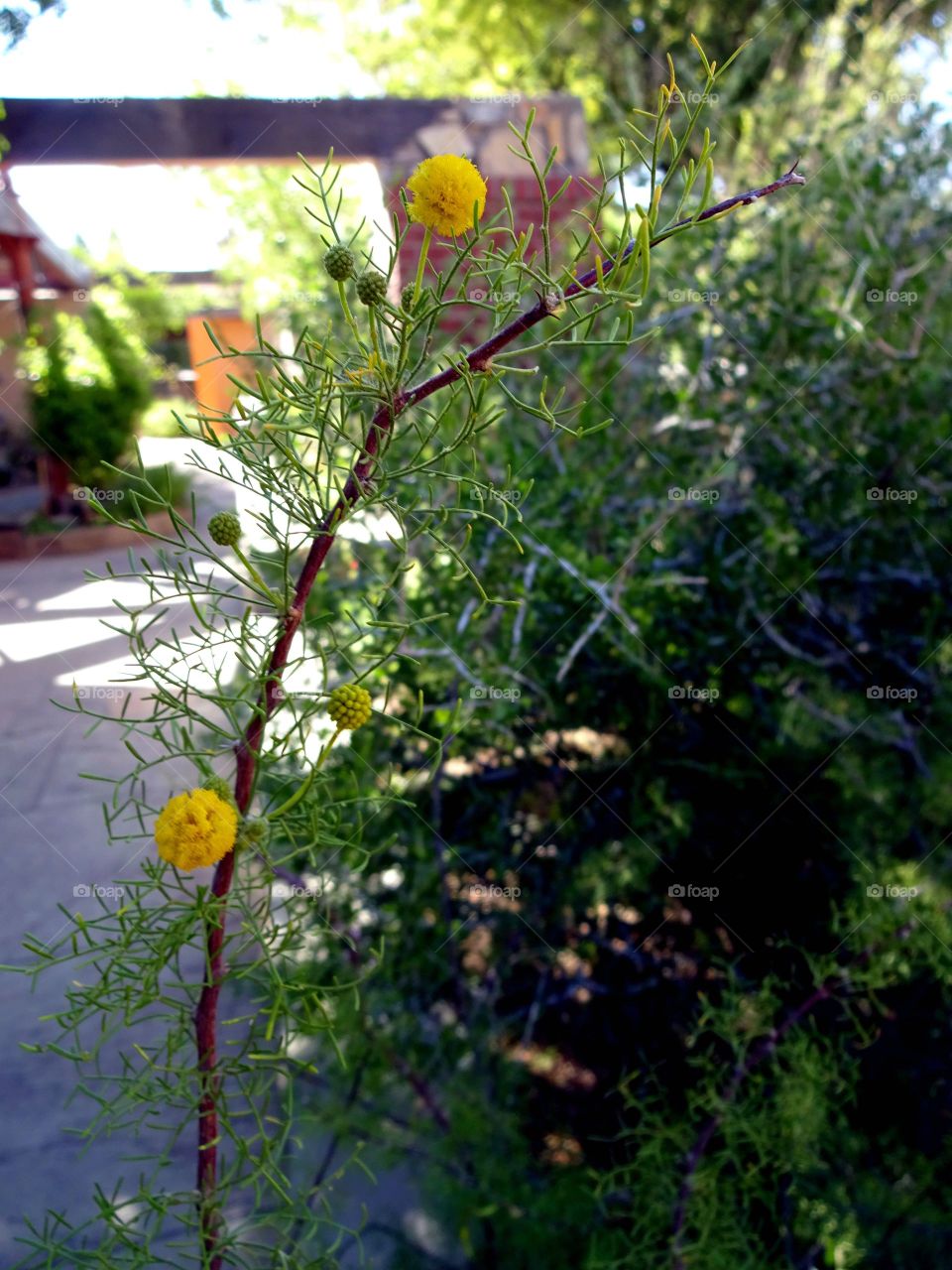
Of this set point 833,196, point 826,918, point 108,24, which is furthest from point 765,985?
point 108,24

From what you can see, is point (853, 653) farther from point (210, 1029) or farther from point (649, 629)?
point (210, 1029)

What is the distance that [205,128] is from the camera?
7.30ft

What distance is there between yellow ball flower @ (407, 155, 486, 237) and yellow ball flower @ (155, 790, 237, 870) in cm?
30

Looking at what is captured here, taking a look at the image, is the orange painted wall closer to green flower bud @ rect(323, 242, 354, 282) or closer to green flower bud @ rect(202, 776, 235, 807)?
A: green flower bud @ rect(323, 242, 354, 282)

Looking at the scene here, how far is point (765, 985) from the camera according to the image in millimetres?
1235

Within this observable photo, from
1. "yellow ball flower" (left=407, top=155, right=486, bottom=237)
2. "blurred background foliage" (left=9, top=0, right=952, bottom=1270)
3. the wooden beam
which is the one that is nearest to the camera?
"yellow ball flower" (left=407, top=155, right=486, bottom=237)

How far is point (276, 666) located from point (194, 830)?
112mm

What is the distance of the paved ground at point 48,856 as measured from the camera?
1630mm

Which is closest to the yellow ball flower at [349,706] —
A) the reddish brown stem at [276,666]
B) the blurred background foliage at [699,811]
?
the reddish brown stem at [276,666]

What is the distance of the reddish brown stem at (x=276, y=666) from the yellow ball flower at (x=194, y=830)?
0.18 ft

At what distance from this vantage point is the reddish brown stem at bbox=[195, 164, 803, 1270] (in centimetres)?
52

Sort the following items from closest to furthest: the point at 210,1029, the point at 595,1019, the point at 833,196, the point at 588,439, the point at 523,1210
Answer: the point at 210,1029 < the point at 523,1210 < the point at 595,1019 < the point at 588,439 < the point at 833,196

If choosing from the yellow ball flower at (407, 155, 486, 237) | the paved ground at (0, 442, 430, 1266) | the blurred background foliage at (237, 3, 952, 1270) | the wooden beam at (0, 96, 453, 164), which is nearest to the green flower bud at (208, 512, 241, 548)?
the yellow ball flower at (407, 155, 486, 237)

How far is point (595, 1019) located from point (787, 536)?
2.52 feet
